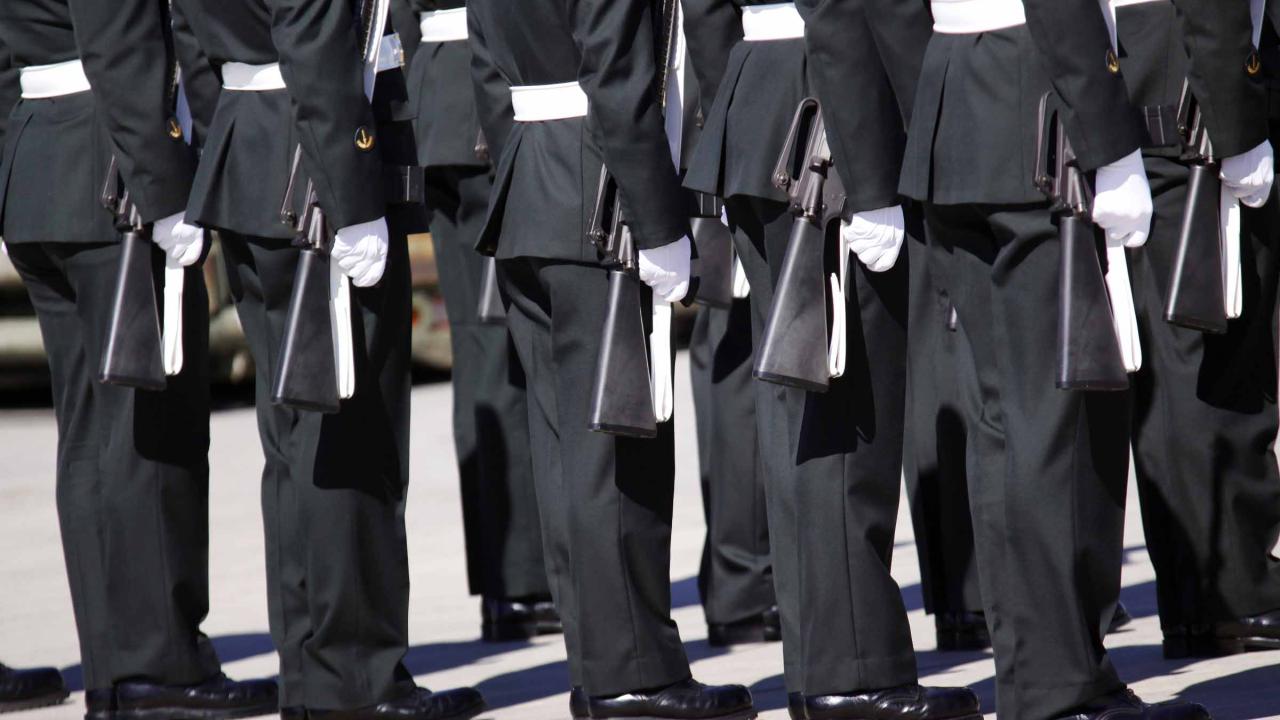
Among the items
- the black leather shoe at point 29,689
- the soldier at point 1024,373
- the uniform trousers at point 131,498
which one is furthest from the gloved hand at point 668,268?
the black leather shoe at point 29,689

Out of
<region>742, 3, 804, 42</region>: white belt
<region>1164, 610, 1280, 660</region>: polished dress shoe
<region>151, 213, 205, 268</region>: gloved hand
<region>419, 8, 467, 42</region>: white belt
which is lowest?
<region>1164, 610, 1280, 660</region>: polished dress shoe

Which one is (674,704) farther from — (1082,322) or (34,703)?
(34,703)

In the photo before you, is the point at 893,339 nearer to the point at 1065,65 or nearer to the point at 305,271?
the point at 1065,65

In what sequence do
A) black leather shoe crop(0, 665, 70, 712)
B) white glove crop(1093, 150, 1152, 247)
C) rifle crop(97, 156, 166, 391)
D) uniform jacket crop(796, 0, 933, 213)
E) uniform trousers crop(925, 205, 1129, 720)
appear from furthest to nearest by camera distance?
black leather shoe crop(0, 665, 70, 712) < rifle crop(97, 156, 166, 391) < uniform jacket crop(796, 0, 933, 213) < uniform trousers crop(925, 205, 1129, 720) < white glove crop(1093, 150, 1152, 247)

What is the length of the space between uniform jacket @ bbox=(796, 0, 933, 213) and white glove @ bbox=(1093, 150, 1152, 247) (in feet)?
1.57

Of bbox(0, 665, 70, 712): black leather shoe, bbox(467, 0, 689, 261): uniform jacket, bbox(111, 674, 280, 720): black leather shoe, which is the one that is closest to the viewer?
bbox(467, 0, 689, 261): uniform jacket

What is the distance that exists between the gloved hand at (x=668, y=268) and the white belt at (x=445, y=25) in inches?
65.5

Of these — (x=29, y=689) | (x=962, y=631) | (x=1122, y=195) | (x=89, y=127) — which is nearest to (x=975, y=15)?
(x=1122, y=195)

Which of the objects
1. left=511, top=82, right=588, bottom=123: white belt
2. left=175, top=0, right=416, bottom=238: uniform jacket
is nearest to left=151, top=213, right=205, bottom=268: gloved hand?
left=175, top=0, right=416, bottom=238: uniform jacket

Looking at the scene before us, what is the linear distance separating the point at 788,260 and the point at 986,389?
0.48 m

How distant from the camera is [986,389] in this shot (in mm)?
4129

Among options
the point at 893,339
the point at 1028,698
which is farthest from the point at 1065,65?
the point at 1028,698

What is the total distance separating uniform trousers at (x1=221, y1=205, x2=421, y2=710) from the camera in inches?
188

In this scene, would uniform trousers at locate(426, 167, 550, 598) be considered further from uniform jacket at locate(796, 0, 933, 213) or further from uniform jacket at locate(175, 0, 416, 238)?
uniform jacket at locate(796, 0, 933, 213)
